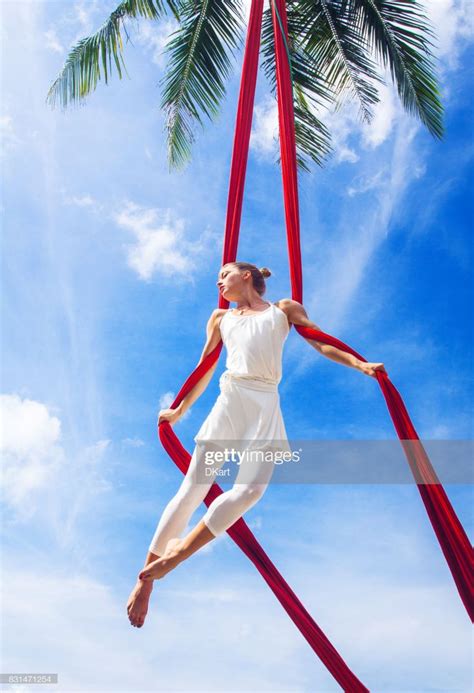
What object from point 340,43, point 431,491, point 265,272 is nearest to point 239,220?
point 265,272

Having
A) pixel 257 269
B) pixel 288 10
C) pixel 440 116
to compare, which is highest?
pixel 288 10

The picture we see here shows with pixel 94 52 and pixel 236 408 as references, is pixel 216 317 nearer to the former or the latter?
pixel 236 408

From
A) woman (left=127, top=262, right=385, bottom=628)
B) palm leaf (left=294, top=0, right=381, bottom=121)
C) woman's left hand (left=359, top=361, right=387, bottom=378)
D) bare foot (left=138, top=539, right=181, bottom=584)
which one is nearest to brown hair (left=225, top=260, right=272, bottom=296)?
woman (left=127, top=262, right=385, bottom=628)

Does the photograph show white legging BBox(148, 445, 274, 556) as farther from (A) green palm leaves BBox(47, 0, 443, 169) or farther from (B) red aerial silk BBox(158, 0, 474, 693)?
(A) green palm leaves BBox(47, 0, 443, 169)

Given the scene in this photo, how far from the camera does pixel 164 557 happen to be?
3.78 meters

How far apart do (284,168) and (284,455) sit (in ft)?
7.14

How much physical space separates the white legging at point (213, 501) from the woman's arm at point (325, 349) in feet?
2.57

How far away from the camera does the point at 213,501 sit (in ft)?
12.9

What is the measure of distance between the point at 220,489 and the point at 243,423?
1.43 feet

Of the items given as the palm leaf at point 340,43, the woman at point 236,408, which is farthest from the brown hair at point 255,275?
the palm leaf at point 340,43

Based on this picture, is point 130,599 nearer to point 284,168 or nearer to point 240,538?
point 240,538

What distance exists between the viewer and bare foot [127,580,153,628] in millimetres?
3752

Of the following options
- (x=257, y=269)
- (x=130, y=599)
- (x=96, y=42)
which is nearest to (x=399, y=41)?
(x=96, y=42)

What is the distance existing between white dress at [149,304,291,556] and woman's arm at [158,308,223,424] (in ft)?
0.70
